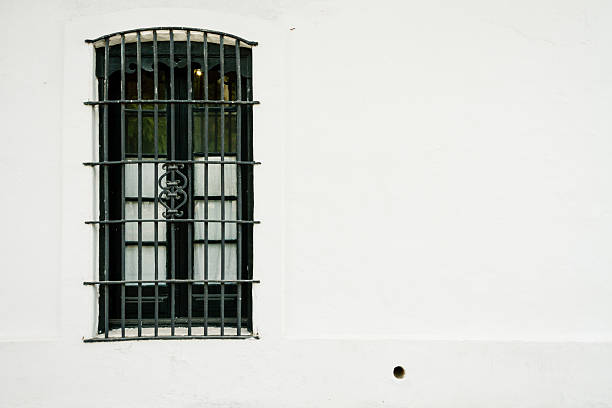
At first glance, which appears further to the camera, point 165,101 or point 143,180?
point 143,180

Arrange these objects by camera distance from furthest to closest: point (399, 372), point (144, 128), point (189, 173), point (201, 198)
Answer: point (144, 128) < point (201, 198) < point (189, 173) < point (399, 372)

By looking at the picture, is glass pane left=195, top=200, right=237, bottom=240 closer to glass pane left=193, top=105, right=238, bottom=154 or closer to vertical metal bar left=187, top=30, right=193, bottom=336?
vertical metal bar left=187, top=30, right=193, bottom=336

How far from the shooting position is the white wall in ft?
12.7

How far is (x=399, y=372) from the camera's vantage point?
389 centimetres

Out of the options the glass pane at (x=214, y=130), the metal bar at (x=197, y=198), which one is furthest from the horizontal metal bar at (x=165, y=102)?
the metal bar at (x=197, y=198)

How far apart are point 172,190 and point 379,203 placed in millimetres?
Answer: 1425

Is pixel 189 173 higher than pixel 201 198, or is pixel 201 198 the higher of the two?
pixel 189 173

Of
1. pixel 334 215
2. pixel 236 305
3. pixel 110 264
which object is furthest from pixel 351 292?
pixel 110 264

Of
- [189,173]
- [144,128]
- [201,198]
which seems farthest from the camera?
[144,128]

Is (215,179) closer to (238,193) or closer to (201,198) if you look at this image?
(201,198)

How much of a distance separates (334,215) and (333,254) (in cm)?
27

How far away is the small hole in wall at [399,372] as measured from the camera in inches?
153

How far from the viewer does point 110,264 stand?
13.5 feet

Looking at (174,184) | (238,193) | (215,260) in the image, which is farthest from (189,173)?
(215,260)
